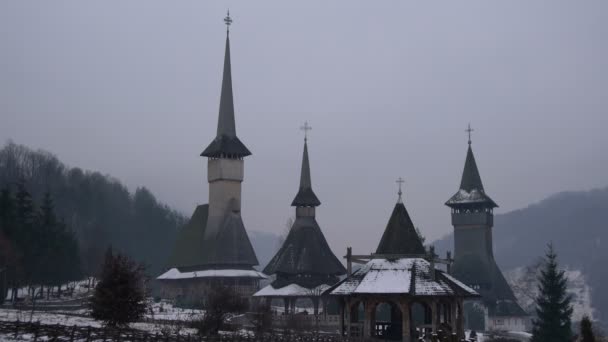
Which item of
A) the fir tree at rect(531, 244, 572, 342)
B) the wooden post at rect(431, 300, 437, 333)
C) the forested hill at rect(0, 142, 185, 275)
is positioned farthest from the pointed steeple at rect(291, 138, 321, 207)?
the forested hill at rect(0, 142, 185, 275)

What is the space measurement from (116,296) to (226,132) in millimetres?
53015

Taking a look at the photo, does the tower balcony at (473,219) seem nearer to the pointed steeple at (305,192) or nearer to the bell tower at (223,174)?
the pointed steeple at (305,192)

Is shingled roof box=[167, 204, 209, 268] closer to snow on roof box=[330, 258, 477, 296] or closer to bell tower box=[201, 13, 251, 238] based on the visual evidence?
bell tower box=[201, 13, 251, 238]

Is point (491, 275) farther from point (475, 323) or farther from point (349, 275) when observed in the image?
point (349, 275)

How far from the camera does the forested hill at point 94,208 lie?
118 meters

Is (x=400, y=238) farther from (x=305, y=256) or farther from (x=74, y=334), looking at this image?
(x=305, y=256)

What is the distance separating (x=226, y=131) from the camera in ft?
290

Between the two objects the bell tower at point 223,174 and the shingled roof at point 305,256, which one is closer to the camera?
the shingled roof at point 305,256

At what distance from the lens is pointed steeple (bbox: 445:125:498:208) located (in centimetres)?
9162

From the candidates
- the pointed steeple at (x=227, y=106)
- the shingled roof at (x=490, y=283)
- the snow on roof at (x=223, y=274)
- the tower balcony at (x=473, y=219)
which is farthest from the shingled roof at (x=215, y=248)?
the tower balcony at (x=473, y=219)

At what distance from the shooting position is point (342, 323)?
145 feet

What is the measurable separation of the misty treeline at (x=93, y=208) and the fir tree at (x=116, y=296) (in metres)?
74.6

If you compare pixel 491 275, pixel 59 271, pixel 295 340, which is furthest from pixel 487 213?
pixel 295 340

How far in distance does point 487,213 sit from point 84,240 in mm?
51176
